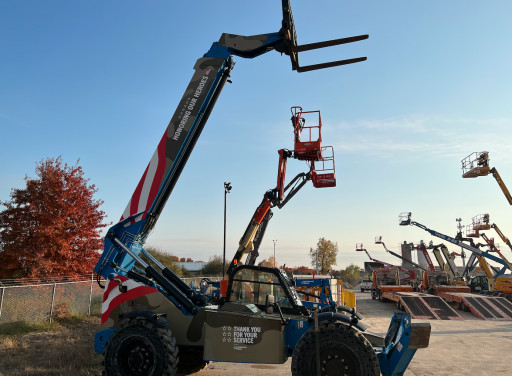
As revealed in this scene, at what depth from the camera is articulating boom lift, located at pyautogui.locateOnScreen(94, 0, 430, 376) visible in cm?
562

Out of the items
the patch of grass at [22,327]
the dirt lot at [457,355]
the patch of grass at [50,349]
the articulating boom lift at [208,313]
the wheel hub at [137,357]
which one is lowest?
the dirt lot at [457,355]

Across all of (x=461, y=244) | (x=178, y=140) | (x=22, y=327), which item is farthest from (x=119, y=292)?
(x=461, y=244)

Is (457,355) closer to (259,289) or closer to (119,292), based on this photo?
(259,289)

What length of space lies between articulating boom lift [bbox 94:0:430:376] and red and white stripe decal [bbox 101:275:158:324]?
0.06 ft

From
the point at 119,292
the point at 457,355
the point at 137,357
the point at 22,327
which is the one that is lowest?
the point at 457,355

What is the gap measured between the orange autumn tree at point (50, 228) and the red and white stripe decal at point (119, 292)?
26.4 ft

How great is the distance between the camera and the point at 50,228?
13570 mm

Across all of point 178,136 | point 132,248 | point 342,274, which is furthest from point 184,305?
point 342,274

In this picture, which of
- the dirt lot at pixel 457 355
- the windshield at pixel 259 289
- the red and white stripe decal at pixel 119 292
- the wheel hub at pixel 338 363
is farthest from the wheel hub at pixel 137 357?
the wheel hub at pixel 338 363

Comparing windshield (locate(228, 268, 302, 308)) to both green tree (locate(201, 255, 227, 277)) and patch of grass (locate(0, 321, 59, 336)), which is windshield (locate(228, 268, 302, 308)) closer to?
patch of grass (locate(0, 321, 59, 336))

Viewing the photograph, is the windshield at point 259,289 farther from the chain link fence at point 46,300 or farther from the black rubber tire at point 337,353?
the chain link fence at point 46,300

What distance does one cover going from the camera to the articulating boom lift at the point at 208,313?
5.62 metres

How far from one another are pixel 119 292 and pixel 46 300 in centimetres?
808

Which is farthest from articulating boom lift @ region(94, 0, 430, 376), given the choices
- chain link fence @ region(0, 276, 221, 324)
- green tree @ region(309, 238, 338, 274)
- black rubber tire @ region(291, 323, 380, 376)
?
green tree @ region(309, 238, 338, 274)
